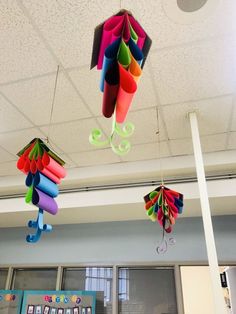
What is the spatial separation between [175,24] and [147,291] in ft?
9.44

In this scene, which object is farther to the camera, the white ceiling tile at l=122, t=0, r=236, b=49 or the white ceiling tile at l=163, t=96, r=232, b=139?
the white ceiling tile at l=163, t=96, r=232, b=139

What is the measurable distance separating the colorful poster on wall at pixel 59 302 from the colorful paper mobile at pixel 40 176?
77.8 inches

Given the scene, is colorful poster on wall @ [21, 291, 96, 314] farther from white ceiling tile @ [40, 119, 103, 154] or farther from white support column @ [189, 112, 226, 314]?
white support column @ [189, 112, 226, 314]

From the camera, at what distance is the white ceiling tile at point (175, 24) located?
1461mm

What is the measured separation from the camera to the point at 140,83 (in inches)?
77.2

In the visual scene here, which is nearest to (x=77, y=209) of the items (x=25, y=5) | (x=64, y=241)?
(x=64, y=241)

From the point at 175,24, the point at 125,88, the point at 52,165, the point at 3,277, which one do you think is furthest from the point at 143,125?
the point at 3,277

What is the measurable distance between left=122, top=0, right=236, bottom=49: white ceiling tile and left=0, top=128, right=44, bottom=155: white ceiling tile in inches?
59.5

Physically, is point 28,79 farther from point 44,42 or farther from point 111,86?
point 111,86

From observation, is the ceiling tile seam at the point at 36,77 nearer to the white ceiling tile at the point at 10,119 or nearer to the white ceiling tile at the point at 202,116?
the white ceiling tile at the point at 10,119

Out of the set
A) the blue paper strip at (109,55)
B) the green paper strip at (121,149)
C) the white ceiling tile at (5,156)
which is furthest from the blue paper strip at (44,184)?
the white ceiling tile at (5,156)

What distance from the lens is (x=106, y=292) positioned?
322cm

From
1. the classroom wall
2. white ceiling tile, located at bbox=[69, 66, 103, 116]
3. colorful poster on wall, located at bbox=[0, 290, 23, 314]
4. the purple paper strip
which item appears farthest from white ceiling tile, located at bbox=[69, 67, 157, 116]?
colorful poster on wall, located at bbox=[0, 290, 23, 314]

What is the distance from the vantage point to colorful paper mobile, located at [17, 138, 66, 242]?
1.51 metres
